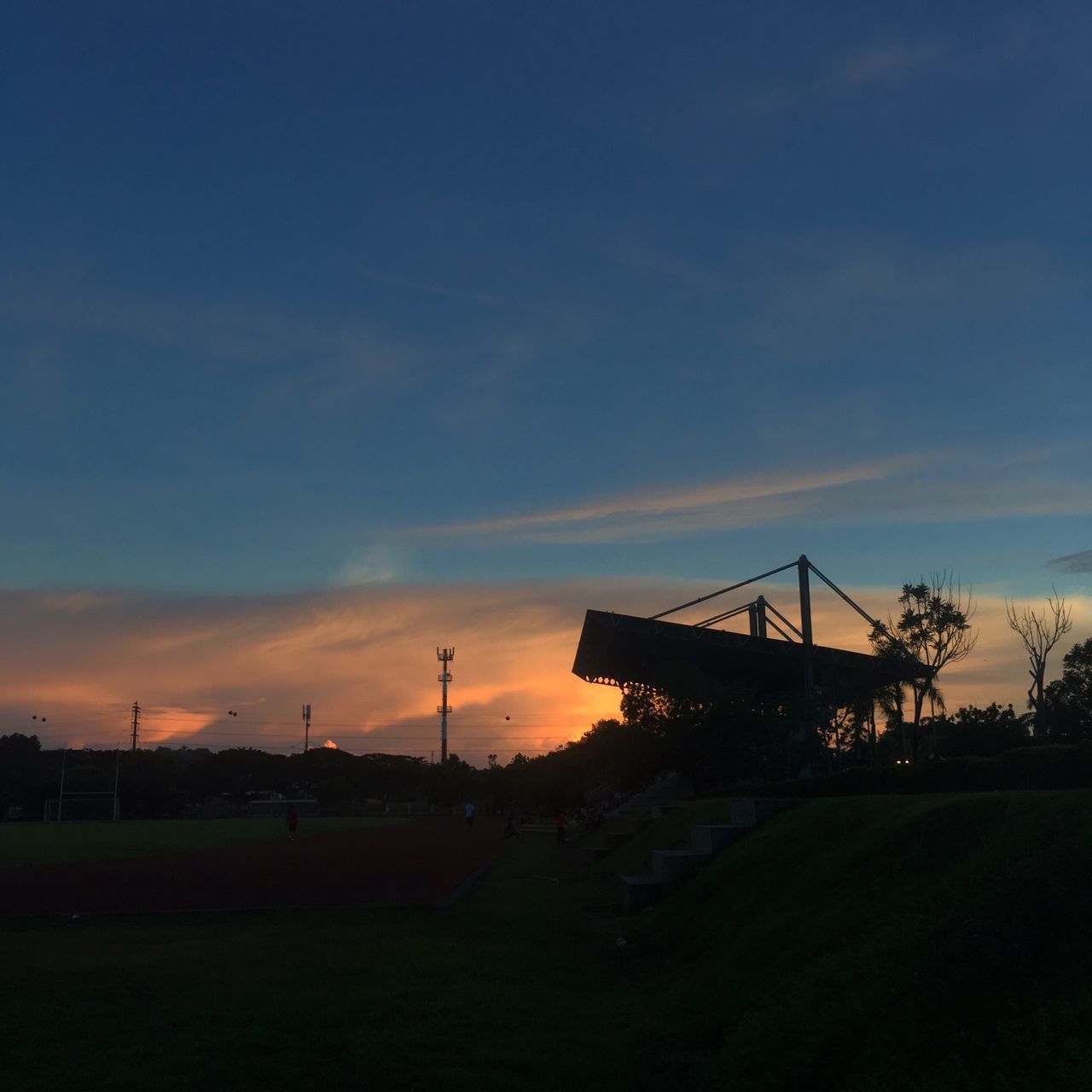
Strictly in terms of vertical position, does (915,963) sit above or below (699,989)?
above

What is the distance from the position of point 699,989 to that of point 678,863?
6.82 metres

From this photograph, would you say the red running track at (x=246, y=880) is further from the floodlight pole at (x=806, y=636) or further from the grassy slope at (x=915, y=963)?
the floodlight pole at (x=806, y=636)

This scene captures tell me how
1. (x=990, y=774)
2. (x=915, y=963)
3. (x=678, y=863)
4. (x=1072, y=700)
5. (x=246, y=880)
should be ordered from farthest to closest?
1. (x=1072, y=700)
2. (x=246, y=880)
3. (x=678, y=863)
4. (x=990, y=774)
5. (x=915, y=963)

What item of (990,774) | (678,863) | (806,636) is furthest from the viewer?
(806,636)

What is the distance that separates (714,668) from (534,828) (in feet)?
48.9

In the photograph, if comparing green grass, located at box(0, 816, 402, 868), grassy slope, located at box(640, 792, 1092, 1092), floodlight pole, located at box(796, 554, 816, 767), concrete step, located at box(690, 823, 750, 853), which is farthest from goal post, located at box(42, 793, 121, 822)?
grassy slope, located at box(640, 792, 1092, 1092)

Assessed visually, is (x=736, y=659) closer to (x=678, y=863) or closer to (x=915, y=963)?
(x=678, y=863)

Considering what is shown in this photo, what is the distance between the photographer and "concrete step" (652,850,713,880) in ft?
52.0

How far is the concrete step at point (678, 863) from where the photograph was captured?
15.8 meters

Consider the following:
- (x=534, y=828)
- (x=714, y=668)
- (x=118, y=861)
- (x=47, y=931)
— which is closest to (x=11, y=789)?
(x=534, y=828)

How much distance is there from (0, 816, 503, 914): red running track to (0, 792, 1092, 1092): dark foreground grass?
396 cm

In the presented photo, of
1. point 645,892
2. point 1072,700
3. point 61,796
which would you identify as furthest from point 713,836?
point 61,796

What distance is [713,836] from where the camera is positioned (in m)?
16.2

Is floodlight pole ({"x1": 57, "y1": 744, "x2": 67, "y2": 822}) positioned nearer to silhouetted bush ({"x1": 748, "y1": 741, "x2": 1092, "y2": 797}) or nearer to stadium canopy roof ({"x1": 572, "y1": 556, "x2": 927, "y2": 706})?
stadium canopy roof ({"x1": 572, "y1": 556, "x2": 927, "y2": 706})
